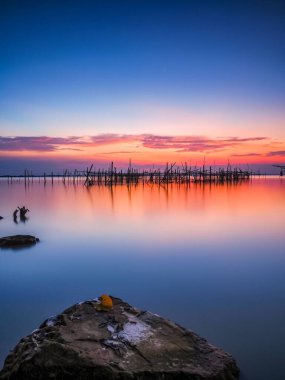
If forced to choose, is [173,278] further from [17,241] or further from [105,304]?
[17,241]

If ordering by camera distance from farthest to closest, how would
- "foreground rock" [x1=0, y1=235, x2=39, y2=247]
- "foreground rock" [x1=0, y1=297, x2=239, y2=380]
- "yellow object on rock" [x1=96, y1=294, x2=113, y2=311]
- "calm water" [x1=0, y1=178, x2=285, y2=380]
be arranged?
1. "foreground rock" [x1=0, y1=235, x2=39, y2=247]
2. "calm water" [x1=0, y1=178, x2=285, y2=380]
3. "yellow object on rock" [x1=96, y1=294, x2=113, y2=311]
4. "foreground rock" [x1=0, y1=297, x2=239, y2=380]

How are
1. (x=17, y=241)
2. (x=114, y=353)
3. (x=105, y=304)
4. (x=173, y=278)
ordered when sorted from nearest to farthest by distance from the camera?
(x=114, y=353)
(x=105, y=304)
(x=173, y=278)
(x=17, y=241)

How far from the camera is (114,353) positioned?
3.04m

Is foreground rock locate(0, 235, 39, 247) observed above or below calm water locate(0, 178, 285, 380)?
above

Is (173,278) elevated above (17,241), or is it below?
below

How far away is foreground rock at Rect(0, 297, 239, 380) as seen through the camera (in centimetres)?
287

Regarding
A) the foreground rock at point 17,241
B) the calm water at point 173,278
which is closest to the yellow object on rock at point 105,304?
the calm water at point 173,278

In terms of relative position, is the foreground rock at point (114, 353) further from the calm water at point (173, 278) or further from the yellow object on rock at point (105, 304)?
the calm water at point (173, 278)

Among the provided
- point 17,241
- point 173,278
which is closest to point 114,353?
point 173,278

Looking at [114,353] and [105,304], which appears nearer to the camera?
[114,353]

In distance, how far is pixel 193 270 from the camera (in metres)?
7.05

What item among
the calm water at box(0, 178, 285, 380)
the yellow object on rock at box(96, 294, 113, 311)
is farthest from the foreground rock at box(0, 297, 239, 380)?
the calm water at box(0, 178, 285, 380)

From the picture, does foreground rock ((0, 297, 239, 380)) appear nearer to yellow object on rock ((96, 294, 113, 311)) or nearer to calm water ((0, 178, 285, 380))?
yellow object on rock ((96, 294, 113, 311))

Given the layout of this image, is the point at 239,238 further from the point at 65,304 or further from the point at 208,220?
the point at 65,304
